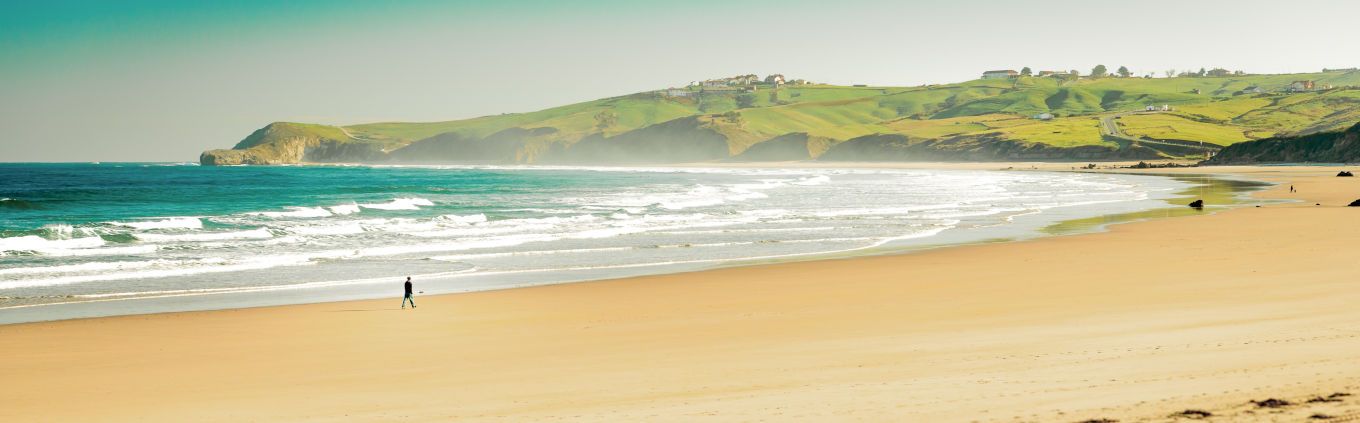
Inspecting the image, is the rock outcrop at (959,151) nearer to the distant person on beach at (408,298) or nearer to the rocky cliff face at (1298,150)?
the rocky cliff face at (1298,150)

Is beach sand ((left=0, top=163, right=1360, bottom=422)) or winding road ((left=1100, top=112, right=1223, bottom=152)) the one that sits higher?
winding road ((left=1100, top=112, right=1223, bottom=152))

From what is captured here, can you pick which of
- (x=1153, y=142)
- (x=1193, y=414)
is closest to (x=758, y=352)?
(x=1193, y=414)

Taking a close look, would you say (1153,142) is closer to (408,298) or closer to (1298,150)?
(1298,150)

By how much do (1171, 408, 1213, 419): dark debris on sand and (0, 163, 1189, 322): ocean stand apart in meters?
15.5

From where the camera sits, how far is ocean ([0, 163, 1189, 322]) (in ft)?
68.9

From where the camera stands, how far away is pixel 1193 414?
22.9 ft

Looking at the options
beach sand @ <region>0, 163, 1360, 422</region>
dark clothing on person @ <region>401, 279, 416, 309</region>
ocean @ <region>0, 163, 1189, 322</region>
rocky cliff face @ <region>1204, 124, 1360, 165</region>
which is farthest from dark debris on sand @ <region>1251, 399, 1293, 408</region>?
rocky cliff face @ <region>1204, 124, 1360, 165</region>

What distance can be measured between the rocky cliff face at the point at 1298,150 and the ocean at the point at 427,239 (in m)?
56.8

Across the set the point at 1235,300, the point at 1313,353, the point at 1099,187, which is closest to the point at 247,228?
the point at 1235,300

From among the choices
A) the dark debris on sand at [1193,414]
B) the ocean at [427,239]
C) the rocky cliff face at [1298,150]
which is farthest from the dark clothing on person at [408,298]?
the rocky cliff face at [1298,150]

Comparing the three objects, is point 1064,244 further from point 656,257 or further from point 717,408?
point 717,408

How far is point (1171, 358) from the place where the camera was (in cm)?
943

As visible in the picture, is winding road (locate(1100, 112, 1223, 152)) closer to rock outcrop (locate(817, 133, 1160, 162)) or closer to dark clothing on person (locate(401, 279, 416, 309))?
rock outcrop (locate(817, 133, 1160, 162))

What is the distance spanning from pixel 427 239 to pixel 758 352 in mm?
23286
